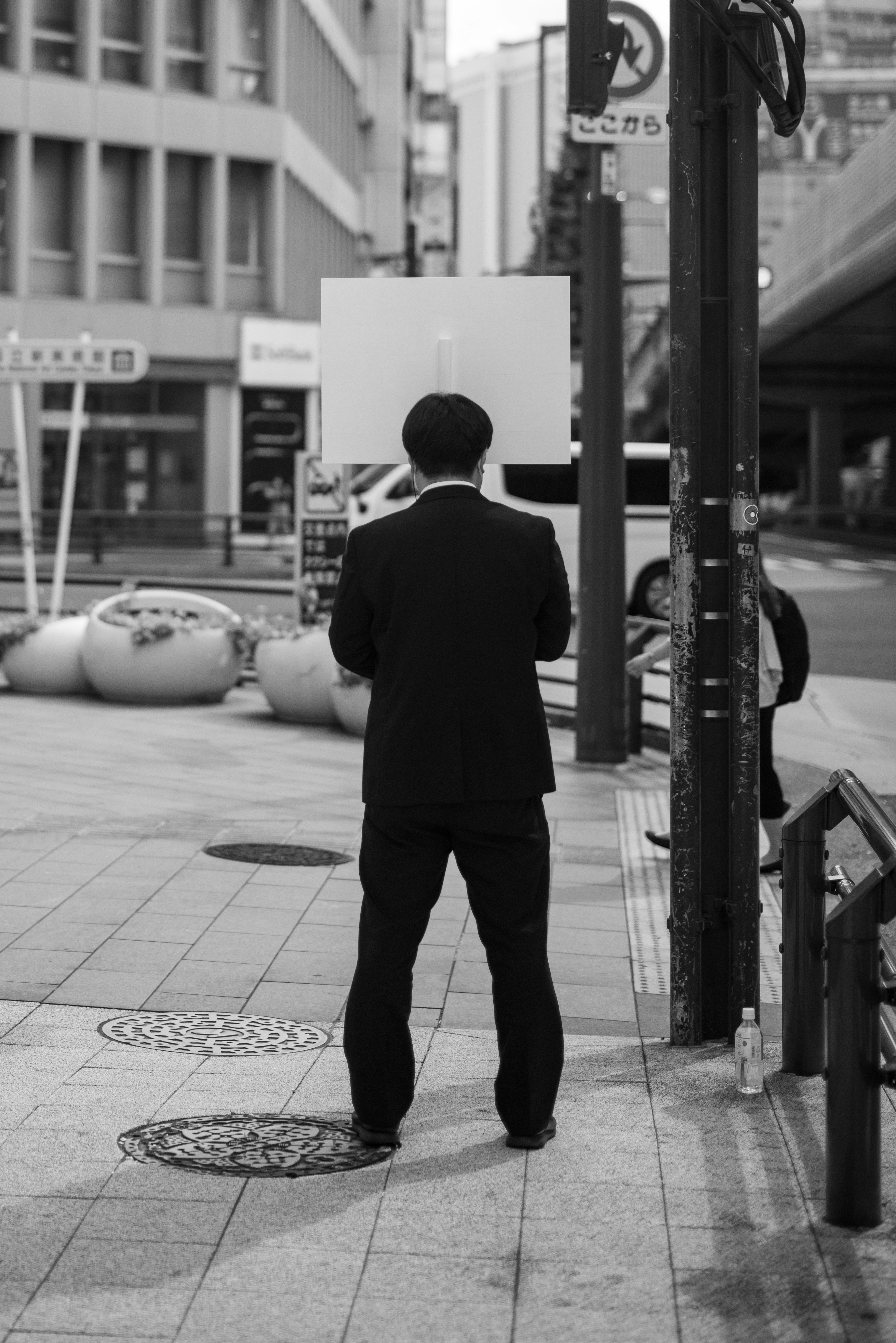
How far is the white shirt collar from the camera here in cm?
436

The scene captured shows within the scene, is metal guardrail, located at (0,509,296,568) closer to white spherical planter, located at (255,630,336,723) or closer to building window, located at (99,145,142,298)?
building window, located at (99,145,142,298)

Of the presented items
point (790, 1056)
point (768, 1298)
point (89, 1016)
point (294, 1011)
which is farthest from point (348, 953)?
point (768, 1298)

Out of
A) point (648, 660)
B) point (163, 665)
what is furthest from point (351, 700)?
point (648, 660)

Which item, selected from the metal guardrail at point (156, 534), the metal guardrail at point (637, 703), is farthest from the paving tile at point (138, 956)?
the metal guardrail at point (156, 534)

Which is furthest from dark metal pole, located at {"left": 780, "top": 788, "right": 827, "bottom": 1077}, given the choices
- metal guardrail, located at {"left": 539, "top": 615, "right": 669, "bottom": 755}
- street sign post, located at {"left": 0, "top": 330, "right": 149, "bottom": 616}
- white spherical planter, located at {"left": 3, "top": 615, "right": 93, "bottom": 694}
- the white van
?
the white van

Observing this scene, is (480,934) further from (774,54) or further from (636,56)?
(636,56)

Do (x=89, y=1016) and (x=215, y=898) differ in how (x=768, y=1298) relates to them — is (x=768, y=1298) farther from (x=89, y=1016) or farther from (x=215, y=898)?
(x=215, y=898)

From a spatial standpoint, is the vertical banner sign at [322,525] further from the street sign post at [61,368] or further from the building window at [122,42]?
the building window at [122,42]

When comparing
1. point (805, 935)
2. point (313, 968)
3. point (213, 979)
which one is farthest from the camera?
point (313, 968)

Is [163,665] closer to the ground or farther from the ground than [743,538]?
closer to the ground

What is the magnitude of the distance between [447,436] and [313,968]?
2.50 m

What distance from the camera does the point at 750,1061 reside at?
4.86 metres

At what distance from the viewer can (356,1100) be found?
4.46 m

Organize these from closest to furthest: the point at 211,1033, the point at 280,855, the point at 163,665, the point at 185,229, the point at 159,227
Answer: the point at 211,1033, the point at 280,855, the point at 163,665, the point at 159,227, the point at 185,229
